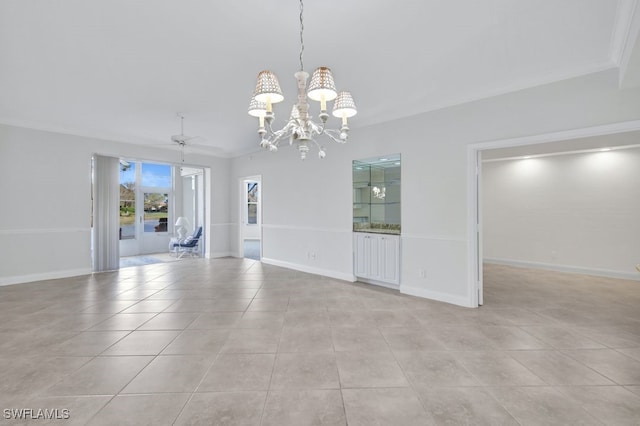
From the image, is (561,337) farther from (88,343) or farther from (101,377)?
(88,343)

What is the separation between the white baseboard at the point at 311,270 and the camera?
5598 millimetres

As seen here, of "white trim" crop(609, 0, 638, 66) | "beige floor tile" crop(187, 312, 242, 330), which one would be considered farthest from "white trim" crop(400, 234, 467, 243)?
"beige floor tile" crop(187, 312, 242, 330)

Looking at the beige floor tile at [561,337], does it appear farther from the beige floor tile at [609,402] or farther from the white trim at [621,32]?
the white trim at [621,32]

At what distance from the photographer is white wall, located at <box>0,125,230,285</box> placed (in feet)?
17.2

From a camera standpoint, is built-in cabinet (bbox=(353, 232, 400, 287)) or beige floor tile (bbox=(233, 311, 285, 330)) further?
built-in cabinet (bbox=(353, 232, 400, 287))

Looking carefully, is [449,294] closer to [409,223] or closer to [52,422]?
[409,223]

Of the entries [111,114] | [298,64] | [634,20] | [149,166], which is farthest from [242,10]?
[149,166]

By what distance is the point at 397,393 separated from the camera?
85.0 inches

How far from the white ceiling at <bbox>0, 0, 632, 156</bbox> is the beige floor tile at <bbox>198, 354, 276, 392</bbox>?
118 inches

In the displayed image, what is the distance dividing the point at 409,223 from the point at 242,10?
361cm

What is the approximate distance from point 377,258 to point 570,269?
14.7ft

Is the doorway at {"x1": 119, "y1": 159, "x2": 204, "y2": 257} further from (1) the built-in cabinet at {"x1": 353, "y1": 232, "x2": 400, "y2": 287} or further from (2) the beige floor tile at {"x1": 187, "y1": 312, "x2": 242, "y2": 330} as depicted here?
(2) the beige floor tile at {"x1": 187, "y1": 312, "x2": 242, "y2": 330}

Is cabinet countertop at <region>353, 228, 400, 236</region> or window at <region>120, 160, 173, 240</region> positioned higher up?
window at <region>120, 160, 173, 240</region>

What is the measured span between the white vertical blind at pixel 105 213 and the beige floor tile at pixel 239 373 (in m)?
5.37
